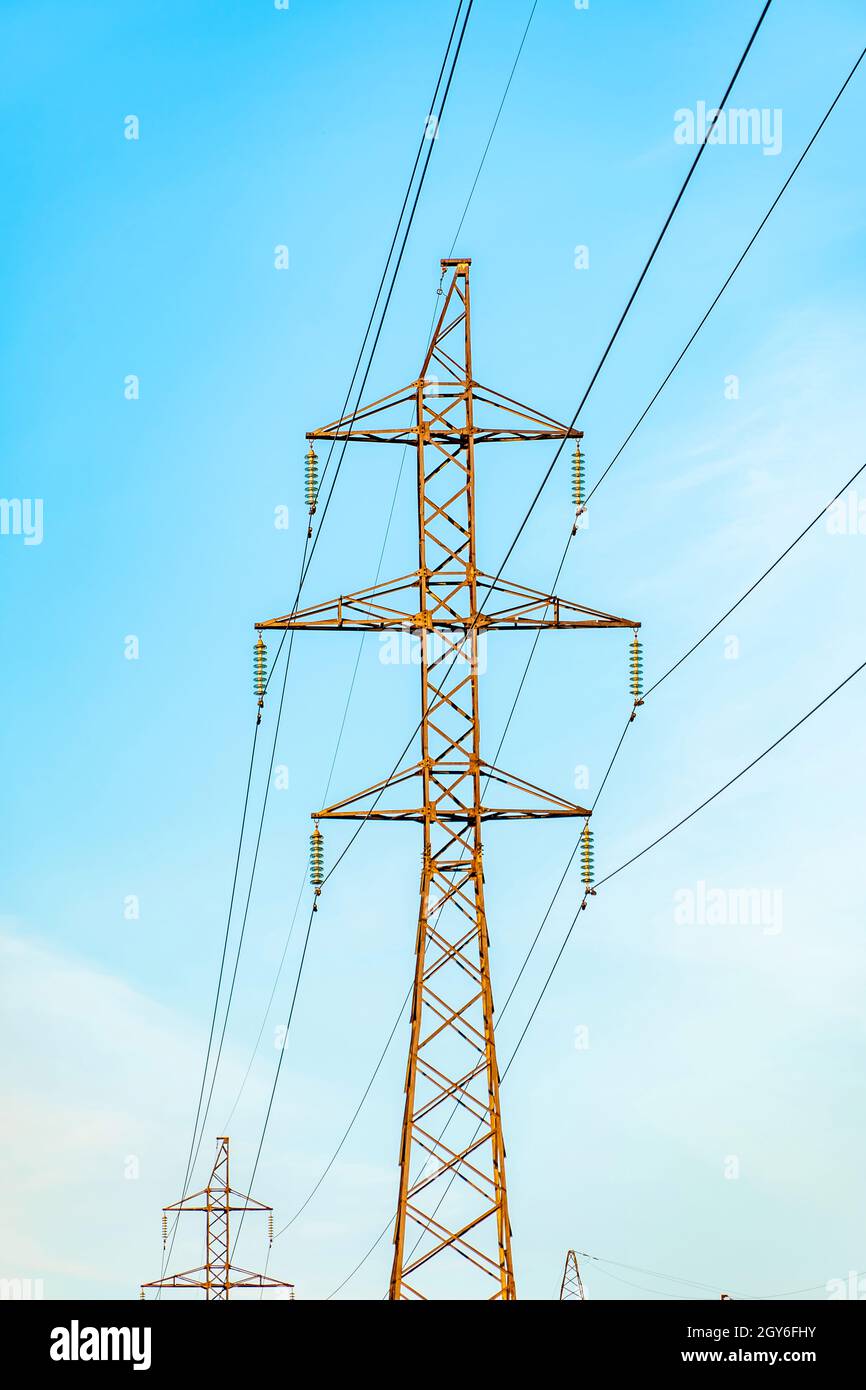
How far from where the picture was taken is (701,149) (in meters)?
22.3
